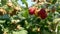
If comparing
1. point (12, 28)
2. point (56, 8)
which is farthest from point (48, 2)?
point (12, 28)

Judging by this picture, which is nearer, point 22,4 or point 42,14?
point 42,14

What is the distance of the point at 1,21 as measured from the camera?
1745mm

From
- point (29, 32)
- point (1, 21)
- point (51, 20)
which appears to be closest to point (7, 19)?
point (1, 21)

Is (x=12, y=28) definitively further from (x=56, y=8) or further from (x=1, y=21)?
(x=56, y=8)

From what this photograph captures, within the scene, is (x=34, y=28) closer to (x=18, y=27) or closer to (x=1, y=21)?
(x=18, y=27)

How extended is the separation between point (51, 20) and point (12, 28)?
286 millimetres

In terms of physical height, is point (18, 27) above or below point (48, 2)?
below

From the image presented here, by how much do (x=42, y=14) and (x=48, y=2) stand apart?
0.12 metres

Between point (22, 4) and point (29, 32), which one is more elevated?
point (22, 4)

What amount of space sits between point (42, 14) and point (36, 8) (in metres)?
0.06

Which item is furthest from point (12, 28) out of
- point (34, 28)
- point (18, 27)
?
point (34, 28)

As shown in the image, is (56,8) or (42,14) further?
(56,8)

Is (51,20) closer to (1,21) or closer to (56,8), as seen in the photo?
(56,8)

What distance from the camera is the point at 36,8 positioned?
169 cm
